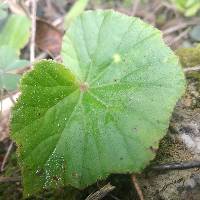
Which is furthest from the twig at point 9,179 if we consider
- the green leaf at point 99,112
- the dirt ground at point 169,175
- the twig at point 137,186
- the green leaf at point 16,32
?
the green leaf at point 16,32

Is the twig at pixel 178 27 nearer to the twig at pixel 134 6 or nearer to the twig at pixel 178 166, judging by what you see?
the twig at pixel 134 6

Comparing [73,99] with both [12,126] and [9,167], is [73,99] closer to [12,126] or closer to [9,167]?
[12,126]

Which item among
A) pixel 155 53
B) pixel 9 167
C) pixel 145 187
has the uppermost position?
pixel 155 53

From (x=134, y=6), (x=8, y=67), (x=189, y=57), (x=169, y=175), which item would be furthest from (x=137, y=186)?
(x=134, y=6)

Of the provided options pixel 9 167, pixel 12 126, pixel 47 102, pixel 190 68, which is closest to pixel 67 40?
pixel 47 102

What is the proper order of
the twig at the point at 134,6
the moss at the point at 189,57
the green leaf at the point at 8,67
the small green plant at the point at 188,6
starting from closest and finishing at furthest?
the moss at the point at 189,57, the green leaf at the point at 8,67, the small green plant at the point at 188,6, the twig at the point at 134,6

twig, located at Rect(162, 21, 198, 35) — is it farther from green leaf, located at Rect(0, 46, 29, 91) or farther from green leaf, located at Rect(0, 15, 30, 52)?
green leaf, located at Rect(0, 46, 29, 91)

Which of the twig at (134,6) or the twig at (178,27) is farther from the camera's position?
the twig at (134,6)
